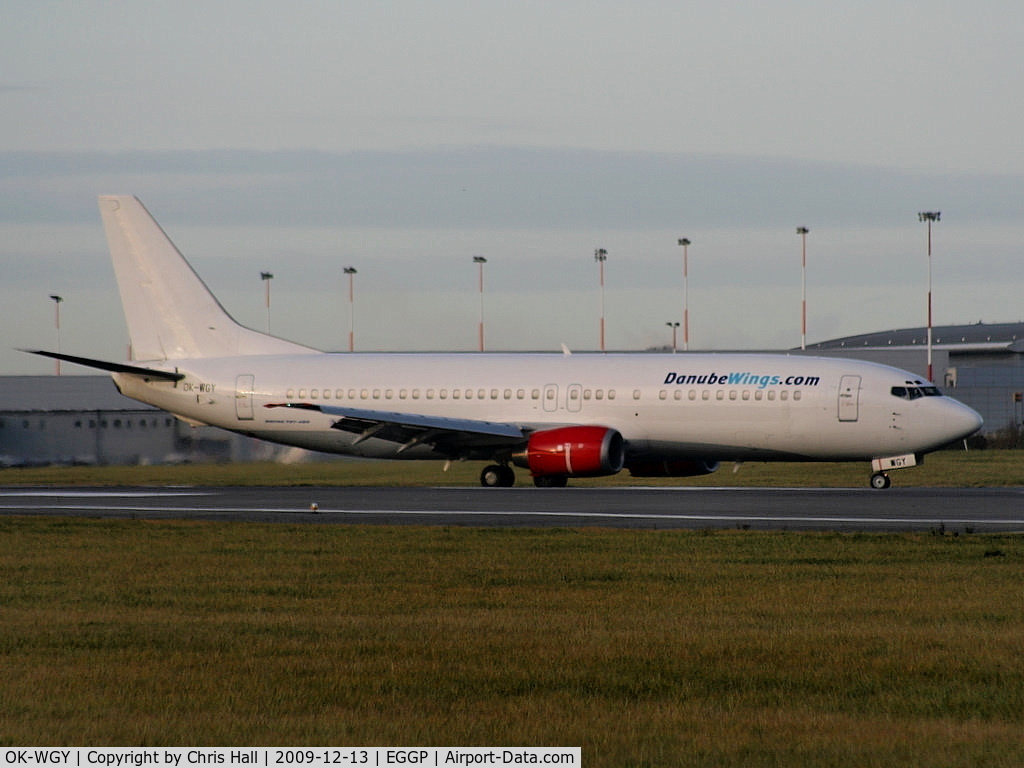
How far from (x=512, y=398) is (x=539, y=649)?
3215cm

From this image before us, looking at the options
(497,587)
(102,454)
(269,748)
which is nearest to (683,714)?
(269,748)

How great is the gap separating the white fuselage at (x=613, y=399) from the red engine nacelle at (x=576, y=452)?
1.81m

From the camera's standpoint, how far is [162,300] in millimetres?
49000

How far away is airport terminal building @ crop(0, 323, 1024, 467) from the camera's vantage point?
52.3 meters

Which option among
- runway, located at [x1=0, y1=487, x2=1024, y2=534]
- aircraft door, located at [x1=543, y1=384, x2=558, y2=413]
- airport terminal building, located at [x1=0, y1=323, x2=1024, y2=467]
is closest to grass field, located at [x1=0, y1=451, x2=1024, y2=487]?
airport terminal building, located at [x1=0, y1=323, x2=1024, y2=467]

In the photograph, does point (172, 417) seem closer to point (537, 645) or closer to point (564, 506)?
point (564, 506)

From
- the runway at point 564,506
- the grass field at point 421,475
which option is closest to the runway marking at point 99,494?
the runway at point 564,506

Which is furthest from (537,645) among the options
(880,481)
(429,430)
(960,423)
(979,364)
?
(979,364)

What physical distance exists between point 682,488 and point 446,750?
32697mm

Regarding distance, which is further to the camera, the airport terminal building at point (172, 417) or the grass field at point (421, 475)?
the airport terminal building at point (172, 417)

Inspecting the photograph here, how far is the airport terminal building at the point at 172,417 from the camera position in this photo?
52281 mm

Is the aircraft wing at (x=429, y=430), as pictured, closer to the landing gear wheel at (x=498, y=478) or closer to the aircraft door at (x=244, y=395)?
the landing gear wheel at (x=498, y=478)

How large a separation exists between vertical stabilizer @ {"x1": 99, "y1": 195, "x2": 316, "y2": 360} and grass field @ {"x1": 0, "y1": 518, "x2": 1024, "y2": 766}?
27158 mm

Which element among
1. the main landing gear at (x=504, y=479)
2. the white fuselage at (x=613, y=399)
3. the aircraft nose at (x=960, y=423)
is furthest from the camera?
the main landing gear at (x=504, y=479)
